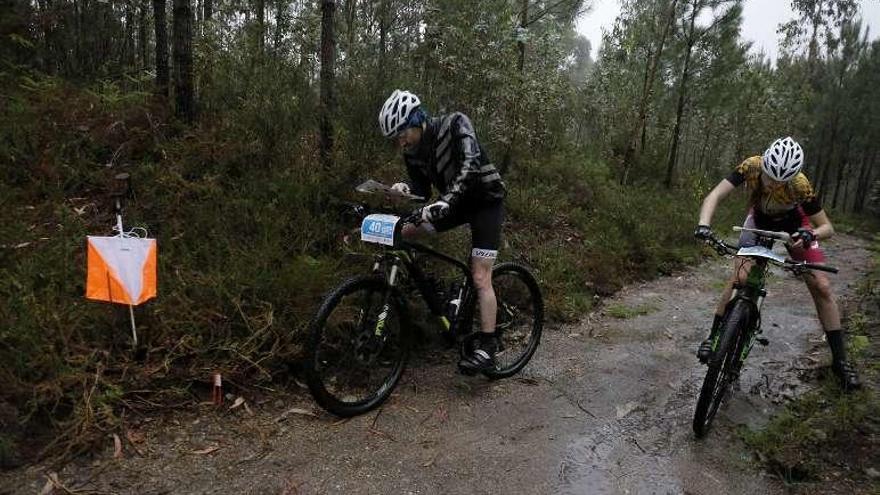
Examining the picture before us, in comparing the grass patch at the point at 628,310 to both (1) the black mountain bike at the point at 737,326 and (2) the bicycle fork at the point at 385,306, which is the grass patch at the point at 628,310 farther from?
(2) the bicycle fork at the point at 385,306

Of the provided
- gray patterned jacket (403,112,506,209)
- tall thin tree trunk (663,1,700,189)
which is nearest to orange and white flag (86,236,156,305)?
gray patterned jacket (403,112,506,209)

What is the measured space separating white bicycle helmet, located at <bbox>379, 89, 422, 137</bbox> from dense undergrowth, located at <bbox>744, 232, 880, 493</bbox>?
3.37 m

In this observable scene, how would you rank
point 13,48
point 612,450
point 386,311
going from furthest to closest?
point 13,48
point 386,311
point 612,450

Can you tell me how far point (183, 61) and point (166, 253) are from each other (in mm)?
3134

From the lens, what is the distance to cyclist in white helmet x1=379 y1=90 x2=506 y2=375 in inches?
153

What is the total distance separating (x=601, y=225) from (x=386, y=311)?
6524 millimetres

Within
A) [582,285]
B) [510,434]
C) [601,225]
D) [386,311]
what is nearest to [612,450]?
[510,434]

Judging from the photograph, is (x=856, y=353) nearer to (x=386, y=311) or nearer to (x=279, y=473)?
(x=386, y=311)

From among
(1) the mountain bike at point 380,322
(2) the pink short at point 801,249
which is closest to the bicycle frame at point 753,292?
(2) the pink short at point 801,249

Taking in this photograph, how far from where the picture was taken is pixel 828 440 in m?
3.69

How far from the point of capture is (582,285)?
7336mm

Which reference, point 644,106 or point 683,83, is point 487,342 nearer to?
point 644,106

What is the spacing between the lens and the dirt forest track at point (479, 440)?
306 cm

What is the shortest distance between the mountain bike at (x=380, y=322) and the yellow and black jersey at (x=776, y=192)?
2.17m
